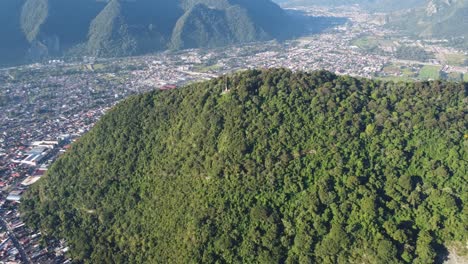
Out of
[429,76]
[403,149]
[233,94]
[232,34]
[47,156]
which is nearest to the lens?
[403,149]

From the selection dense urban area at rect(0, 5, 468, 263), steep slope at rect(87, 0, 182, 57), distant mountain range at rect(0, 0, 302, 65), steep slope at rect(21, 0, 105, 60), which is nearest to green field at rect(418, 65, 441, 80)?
dense urban area at rect(0, 5, 468, 263)

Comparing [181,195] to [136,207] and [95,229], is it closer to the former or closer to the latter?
[136,207]

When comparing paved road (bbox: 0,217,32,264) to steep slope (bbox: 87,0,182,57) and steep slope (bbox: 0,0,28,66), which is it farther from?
steep slope (bbox: 87,0,182,57)

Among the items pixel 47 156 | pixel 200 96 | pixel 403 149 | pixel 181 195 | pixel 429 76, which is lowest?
pixel 429 76

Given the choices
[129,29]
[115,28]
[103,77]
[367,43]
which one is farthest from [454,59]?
[115,28]

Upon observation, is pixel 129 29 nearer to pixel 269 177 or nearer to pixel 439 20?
pixel 269 177

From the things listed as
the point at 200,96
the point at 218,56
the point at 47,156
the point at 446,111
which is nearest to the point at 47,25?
the point at 218,56

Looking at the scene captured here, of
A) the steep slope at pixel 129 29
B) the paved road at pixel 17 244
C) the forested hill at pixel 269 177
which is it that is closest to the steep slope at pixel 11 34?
the steep slope at pixel 129 29
